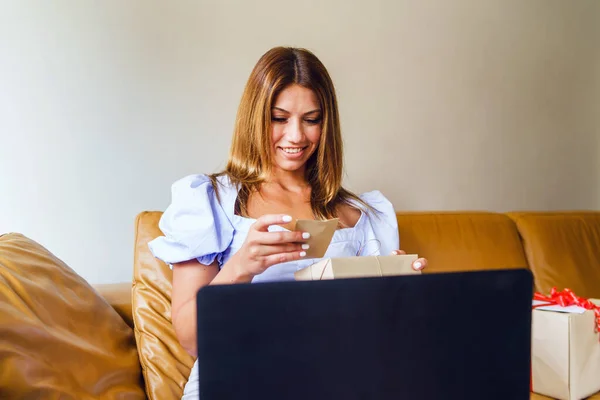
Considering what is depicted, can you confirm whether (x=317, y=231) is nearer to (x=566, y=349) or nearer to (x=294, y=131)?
(x=294, y=131)

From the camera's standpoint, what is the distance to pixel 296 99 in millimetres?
1153

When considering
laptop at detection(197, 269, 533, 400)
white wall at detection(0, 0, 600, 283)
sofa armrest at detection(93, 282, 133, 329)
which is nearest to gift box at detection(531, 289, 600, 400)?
laptop at detection(197, 269, 533, 400)

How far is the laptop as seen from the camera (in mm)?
395

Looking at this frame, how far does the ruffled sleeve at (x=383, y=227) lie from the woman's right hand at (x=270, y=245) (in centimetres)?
47

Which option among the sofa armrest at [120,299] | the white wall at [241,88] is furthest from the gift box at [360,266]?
the white wall at [241,88]

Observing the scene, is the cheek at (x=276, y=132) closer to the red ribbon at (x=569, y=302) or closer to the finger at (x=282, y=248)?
the finger at (x=282, y=248)

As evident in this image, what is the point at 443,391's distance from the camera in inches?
17.5

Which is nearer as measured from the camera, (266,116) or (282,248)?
(282,248)

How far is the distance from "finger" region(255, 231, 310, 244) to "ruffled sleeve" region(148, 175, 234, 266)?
298 millimetres

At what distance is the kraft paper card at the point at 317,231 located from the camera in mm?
734

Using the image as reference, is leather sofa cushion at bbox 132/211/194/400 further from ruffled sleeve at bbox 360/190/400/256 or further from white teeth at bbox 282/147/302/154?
ruffled sleeve at bbox 360/190/400/256

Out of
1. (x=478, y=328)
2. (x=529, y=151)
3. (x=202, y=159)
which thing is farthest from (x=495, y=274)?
(x=529, y=151)

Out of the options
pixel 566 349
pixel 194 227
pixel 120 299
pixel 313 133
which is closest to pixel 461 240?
pixel 566 349

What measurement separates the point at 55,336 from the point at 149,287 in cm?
43
